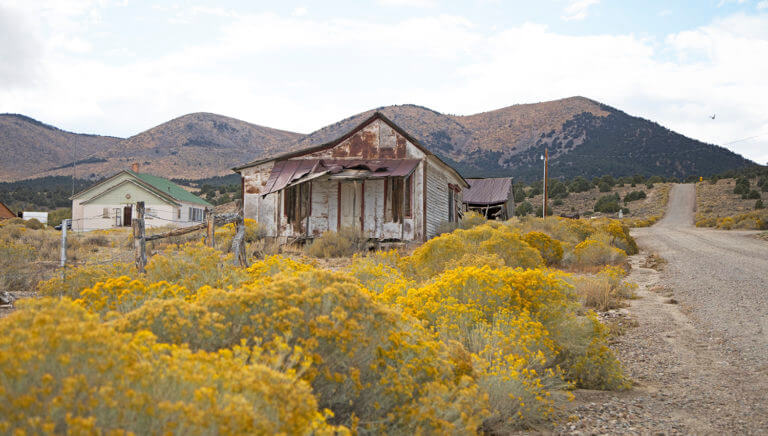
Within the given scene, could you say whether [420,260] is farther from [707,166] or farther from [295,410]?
[707,166]

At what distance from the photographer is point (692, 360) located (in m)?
5.68

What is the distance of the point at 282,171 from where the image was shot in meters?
17.3

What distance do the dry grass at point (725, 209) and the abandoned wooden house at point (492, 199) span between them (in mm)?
12618

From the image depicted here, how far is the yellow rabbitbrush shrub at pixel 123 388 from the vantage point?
1.70 metres

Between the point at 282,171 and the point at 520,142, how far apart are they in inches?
2794

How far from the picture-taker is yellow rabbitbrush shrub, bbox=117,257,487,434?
2658 millimetres

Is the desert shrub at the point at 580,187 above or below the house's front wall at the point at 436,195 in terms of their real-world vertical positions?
above

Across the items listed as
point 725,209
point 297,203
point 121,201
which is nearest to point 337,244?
point 297,203

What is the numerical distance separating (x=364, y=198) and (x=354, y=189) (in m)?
0.48

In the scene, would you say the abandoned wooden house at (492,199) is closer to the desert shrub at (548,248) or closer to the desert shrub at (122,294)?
the desert shrub at (548,248)

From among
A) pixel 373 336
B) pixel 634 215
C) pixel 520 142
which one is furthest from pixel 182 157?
pixel 373 336

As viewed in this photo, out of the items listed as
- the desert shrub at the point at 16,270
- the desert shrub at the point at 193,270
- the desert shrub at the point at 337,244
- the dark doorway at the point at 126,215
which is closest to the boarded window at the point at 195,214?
the dark doorway at the point at 126,215

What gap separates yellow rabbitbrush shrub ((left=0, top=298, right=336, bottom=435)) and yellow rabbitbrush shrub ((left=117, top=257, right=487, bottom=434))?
0.43 meters

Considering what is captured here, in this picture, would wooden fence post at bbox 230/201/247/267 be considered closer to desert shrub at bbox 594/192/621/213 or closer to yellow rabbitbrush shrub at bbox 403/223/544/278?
yellow rabbitbrush shrub at bbox 403/223/544/278
